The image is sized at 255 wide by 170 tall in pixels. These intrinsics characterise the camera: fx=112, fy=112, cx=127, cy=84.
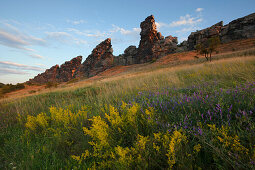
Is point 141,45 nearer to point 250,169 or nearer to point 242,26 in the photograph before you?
point 242,26

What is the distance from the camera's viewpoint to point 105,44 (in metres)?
73.4

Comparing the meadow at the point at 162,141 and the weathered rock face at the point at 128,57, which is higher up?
the weathered rock face at the point at 128,57

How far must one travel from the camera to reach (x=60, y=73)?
285ft

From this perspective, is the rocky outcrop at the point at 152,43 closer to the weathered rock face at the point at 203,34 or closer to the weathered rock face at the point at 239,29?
the weathered rock face at the point at 203,34

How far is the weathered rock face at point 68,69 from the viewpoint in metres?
83.4

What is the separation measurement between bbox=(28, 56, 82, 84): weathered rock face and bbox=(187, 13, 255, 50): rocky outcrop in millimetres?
77824

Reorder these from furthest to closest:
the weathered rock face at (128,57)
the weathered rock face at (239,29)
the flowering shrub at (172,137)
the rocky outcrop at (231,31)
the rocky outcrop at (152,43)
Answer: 1. the weathered rock face at (128,57)
2. the rocky outcrop at (152,43)
3. the rocky outcrop at (231,31)
4. the weathered rock face at (239,29)
5. the flowering shrub at (172,137)

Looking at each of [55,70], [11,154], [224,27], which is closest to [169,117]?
[11,154]

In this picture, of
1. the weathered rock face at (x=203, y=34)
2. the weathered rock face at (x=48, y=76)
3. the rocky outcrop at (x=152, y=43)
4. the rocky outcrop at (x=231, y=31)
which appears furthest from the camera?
the weathered rock face at (x=48, y=76)

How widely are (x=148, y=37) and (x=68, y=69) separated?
62818mm

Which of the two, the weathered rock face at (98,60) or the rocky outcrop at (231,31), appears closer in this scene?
the rocky outcrop at (231,31)

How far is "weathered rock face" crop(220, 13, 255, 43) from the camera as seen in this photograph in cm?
4081

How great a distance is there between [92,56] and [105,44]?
12520 millimetres

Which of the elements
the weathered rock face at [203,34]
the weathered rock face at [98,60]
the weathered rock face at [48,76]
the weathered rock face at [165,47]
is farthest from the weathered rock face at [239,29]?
the weathered rock face at [48,76]
